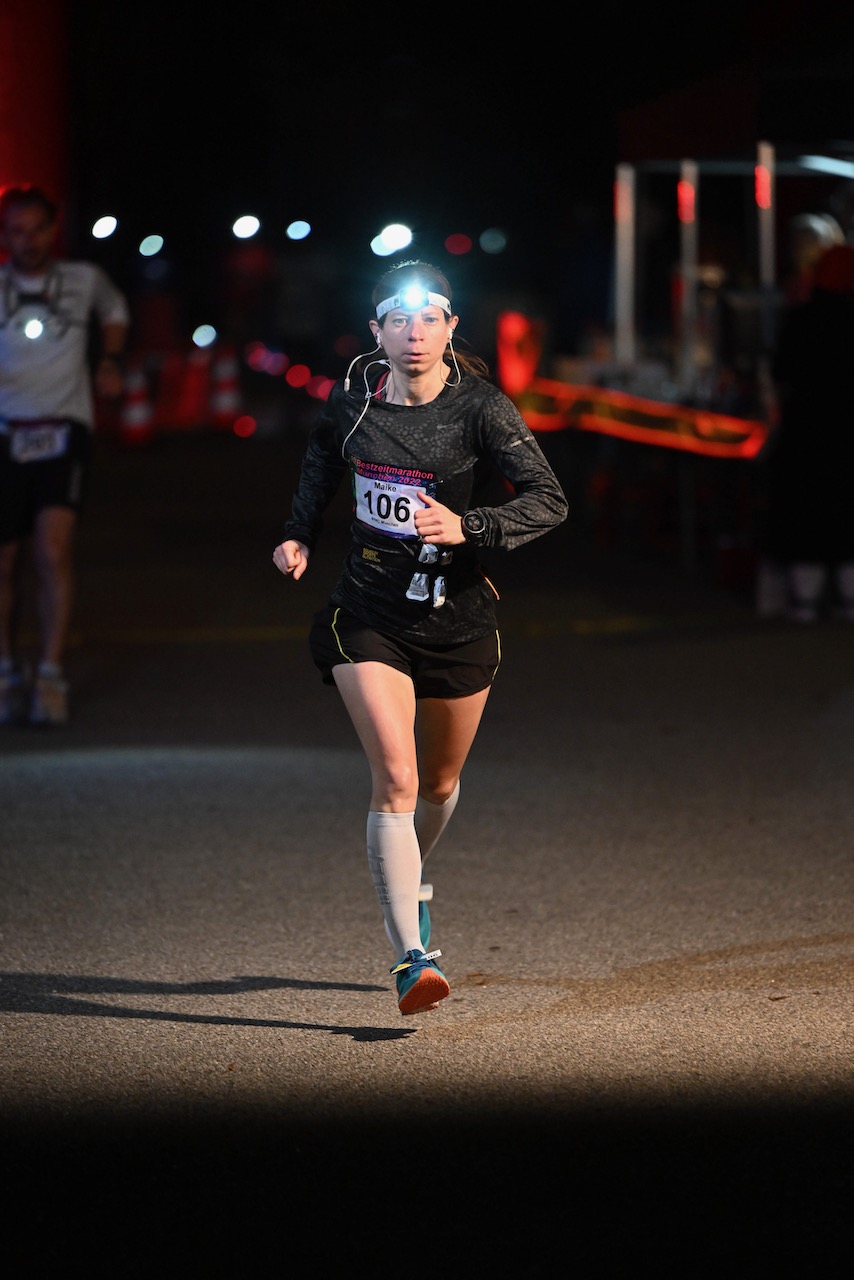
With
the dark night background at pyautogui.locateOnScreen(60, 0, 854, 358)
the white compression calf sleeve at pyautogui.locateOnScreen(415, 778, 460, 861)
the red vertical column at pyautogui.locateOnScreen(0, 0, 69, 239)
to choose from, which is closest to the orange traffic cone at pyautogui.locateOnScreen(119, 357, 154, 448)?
the dark night background at pyautogui.locateOnScreen(60, 0, 854, 358)

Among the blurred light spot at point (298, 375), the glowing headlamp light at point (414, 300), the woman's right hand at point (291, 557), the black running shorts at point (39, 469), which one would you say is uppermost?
the glowing headlamp light at point (414, 300)

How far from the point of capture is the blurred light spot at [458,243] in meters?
32.3

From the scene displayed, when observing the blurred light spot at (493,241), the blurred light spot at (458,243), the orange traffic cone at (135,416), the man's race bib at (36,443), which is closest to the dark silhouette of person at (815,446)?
the man's race bib at (36,443)

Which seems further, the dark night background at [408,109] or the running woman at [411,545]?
the dark night background at [408,109]

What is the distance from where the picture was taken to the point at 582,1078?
4555 millimetres

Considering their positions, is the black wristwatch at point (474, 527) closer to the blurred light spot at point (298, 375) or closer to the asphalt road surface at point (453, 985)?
the asphalt road surface at point (453, 985)

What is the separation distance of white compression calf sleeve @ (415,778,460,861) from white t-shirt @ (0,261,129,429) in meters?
3.86

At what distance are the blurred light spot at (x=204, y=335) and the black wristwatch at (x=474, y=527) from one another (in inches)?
890

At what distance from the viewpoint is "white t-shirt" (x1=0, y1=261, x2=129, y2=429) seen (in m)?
8.64

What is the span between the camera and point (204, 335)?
94.2 feet

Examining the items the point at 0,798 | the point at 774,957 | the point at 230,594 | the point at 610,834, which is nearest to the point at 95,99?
the point at 230,594

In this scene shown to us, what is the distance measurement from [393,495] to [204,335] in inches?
953

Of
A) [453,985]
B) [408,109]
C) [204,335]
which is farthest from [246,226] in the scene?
[204,335]

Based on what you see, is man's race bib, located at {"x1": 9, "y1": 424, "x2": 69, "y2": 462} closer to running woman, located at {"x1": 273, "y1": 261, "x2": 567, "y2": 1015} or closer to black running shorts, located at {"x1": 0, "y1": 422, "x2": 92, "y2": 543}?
black running shorts, located at {"x1": 0, "y1": 422, "x2": 92, "y2": 543}
